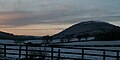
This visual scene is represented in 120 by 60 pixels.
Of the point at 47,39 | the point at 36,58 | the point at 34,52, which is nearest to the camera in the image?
the point at 36,58

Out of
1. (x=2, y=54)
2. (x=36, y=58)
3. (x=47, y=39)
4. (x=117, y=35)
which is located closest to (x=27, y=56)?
(x=36, y=58)

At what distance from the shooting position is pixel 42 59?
1094 inches

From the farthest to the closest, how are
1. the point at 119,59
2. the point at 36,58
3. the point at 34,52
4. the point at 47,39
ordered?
the point at 47,39 → the point at 34,52 → the point at 36,58 → the point at 119,59

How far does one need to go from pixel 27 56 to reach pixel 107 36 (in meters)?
114

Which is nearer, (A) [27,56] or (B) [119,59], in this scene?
(B) [119,59]

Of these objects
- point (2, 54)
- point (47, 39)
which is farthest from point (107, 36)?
point (2, 54)

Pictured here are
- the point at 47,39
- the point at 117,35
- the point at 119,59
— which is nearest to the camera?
the point at 119,59

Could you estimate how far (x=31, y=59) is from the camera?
91.6 feet

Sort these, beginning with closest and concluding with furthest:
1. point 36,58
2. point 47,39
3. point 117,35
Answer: point 36,58 → point 47,39 → point 117,35

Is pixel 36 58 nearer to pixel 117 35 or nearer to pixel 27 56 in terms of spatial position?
pixel 27 56

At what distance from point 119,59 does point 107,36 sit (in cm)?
11490

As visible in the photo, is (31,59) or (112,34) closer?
(31,59)

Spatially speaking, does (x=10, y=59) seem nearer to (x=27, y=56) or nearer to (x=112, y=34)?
(x=27, y=56)

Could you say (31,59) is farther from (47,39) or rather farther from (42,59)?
(47,39)
